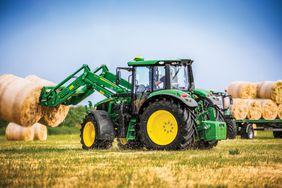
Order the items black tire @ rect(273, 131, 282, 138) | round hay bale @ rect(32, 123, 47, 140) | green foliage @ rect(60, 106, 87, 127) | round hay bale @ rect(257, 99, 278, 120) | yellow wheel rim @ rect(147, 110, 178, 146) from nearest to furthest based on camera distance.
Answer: yellow wheel rim @ rect(147, 110, 178, 146) → round hay bale @ rect(32, 123, 47, 140) → black tire @ rect(273, 131, 282, 138) → round hay bale @ rect(257, 99, 278, 120) → green foliage @ rect(60, 106, 87, 127)

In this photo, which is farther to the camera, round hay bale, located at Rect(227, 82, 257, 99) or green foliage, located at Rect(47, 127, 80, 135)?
green foliage, located at Rect(47, 127, 80, 135)

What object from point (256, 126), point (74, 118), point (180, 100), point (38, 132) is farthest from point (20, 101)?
point (74, 118)

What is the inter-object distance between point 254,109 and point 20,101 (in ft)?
47.7

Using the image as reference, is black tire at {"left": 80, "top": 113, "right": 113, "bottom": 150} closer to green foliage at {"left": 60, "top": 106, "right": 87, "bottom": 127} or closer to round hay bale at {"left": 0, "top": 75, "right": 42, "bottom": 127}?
round hay bale at {"left": 0, "top": 75, "right": 42, "bottom": 127}

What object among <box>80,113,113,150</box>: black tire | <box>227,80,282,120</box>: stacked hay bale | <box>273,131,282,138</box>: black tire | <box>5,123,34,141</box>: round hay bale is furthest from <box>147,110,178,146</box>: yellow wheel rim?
<box>273,131,282,138</box>: black tire

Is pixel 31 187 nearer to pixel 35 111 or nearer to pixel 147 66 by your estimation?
pixel 147 66

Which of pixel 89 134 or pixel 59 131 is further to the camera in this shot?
pixel 59 131

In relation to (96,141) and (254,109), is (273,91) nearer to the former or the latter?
(254,109)

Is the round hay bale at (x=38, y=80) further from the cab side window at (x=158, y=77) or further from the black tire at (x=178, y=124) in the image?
the black tire at (x=178, y=124)

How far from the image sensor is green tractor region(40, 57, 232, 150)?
11.9m

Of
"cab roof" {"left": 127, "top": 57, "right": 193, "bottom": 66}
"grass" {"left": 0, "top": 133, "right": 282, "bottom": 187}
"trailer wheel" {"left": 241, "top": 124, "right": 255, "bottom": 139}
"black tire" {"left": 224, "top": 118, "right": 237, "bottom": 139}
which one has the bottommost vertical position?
"trailer wheel" {"left": 241, "top": 124, "right": 255, "bottom": 139}

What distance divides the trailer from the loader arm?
9573 millimetres

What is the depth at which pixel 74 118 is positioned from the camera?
3697 centimetres

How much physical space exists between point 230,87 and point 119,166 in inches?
814
